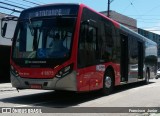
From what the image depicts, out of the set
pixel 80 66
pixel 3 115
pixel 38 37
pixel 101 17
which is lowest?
pixel 3 115

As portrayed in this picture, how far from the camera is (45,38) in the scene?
12.2 m

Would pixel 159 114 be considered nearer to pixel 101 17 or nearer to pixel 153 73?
pixel 101 17

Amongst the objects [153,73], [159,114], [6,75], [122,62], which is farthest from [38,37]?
[6,75]

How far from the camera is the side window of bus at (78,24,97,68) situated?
1220 centimetres

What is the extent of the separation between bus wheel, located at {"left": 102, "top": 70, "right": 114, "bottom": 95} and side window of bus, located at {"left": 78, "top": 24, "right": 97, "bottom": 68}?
6.16 ft

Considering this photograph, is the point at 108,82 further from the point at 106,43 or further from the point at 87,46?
the point at 87,46

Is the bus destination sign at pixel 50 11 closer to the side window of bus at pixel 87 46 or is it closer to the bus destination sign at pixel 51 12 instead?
the bus destination sign at pixel 51 12

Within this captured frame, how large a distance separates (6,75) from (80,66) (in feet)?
81.8

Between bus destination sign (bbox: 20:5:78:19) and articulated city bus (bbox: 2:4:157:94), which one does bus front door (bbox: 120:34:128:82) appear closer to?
articulated city bus (bbox: 2:4:157:94)

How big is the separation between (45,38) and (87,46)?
1.55 m

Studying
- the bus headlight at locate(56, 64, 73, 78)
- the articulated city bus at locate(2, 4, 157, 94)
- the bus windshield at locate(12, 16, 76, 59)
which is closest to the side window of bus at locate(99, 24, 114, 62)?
the articulated city bus at locate(2, 4, 157, 94)

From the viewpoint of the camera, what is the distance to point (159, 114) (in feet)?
32.0

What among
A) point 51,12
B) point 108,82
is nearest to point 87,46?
point 51,12

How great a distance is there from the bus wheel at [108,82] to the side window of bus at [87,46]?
188 cm
